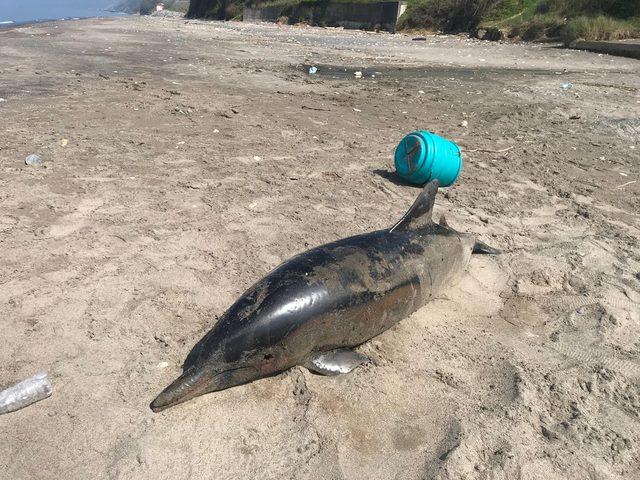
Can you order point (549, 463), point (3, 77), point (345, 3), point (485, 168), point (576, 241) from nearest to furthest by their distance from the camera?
point (549, 463) → point (576, 241) → point (485, 168) → point (3, 77) → point (345, 3)

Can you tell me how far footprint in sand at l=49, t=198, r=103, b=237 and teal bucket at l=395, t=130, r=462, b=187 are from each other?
3309 mm

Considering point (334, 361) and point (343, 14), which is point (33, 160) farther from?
point (343, 14)

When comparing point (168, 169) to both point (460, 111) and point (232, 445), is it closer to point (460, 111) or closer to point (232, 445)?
point (232, 445)

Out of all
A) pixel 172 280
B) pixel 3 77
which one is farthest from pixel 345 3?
pixel 172 280

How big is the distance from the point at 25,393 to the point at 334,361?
1649 mm

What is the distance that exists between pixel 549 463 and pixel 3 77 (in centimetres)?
1200

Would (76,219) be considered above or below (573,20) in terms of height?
below

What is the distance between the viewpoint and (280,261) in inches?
164

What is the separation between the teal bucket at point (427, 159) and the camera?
5.74 meters

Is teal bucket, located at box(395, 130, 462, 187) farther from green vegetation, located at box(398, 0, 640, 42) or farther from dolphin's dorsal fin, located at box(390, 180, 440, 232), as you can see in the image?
green vegetation, located at box(398, 0, 640, 42)

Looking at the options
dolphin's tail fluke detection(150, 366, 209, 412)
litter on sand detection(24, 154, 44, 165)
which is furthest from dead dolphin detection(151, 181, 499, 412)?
litter on sand detection(24, 154, 44, 165)

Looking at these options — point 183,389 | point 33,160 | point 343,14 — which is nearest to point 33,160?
point 33,160

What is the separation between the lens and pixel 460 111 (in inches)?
387

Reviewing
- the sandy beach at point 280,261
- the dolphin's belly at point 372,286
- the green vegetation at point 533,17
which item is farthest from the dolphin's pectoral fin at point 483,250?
the green vegetation at point 533,17
